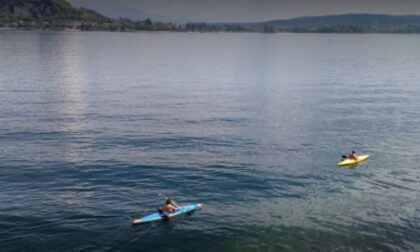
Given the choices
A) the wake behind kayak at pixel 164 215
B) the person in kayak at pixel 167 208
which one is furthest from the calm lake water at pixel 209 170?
the person in kayak at pixel 167 208

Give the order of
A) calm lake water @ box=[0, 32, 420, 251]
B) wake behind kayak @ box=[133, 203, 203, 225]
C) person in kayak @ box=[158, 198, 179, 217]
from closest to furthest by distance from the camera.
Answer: calm lake water @ box=[0, 32, 420, 251]
wake behind kayak @ box=[133, 203, 203, 225]
person in kayak @ box=[158, 198, 179, 217]

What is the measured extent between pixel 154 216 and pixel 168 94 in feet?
269

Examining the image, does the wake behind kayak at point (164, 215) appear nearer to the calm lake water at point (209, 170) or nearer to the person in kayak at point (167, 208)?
the person in kayak at point (167, 208)

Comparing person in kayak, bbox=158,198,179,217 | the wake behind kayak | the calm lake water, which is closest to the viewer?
the calm lake water

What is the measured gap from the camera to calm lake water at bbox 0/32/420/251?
50344 millimetres

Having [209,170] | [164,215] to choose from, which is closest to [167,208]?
[164,215]

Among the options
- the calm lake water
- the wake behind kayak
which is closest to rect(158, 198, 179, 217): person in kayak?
the wake behind kayak

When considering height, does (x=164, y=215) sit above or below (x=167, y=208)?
below

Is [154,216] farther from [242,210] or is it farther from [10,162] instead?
[10,162]

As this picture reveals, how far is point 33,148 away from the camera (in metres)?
79.2

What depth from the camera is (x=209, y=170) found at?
69.7 m

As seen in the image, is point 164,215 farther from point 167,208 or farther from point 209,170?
point 209,170

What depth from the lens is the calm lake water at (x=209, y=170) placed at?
165 ft

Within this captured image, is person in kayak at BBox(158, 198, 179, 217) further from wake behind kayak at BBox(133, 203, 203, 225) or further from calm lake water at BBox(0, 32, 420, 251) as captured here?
calm lake water at BBox(0, 32, 420, 251)
